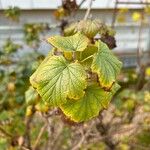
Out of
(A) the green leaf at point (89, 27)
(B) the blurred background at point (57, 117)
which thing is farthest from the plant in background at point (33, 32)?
(A) the green leaf at point (89, 27)

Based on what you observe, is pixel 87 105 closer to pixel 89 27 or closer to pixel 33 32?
pixel 89 27

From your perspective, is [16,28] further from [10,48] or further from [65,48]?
[65,48]

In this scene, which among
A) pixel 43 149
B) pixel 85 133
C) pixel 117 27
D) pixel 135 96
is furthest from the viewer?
pixel 117 27

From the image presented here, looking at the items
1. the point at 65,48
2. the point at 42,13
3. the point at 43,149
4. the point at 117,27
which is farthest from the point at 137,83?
the point at 65,48

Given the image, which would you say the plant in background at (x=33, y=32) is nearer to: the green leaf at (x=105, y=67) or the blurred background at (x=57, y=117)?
the blurred background at (x=57, y=117)

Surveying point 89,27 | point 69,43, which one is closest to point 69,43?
point 69,43

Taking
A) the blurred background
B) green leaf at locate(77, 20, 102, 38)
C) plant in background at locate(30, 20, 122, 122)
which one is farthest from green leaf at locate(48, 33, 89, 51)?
the blurred background
